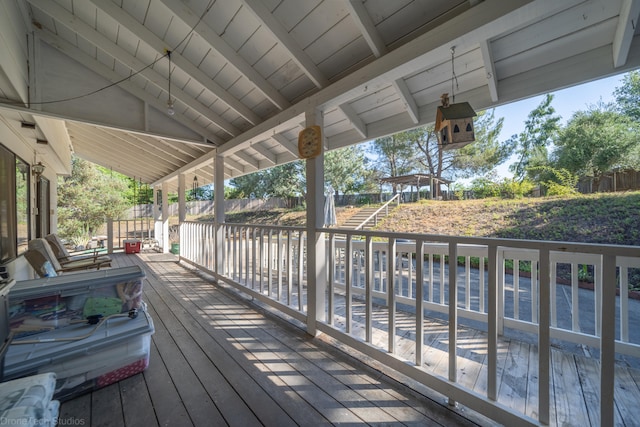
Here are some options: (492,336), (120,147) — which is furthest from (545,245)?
(120,147)

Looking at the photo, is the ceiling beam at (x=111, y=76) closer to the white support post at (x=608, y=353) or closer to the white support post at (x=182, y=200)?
the white support post at (x=182, y=200)

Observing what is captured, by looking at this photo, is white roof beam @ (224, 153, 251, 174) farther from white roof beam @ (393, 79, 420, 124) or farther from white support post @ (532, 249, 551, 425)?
white support post @ (532, 249, 551, 425)

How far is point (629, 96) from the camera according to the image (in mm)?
8250

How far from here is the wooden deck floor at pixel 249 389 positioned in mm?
1484

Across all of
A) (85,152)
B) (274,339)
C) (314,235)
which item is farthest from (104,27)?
(85,152)

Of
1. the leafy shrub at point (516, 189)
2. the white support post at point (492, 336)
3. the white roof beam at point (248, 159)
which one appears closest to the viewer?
the white support post at point (492, 336)

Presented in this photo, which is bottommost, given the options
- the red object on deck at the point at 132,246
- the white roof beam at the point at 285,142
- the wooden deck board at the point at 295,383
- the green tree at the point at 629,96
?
the wooden deck board at the point at 295,383

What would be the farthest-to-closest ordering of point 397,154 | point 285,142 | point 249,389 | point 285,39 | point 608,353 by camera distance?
point 397,154
point 285,142
point 285,39
point 249,389
point 608,353

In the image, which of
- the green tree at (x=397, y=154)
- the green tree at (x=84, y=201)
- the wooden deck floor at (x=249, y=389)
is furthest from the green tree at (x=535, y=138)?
the green tree at (x=84, y=201)

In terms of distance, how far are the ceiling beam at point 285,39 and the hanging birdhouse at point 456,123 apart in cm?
112

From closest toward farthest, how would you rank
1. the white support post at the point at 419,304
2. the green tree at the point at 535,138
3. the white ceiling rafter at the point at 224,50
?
the white support post at the point at 419,304, the white ceiling rafter at the point at 224,50, the green tree at the point at 535,138

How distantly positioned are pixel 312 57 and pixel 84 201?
1352 cm

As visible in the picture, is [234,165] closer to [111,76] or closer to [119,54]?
[111,76]

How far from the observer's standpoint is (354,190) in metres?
16.3
